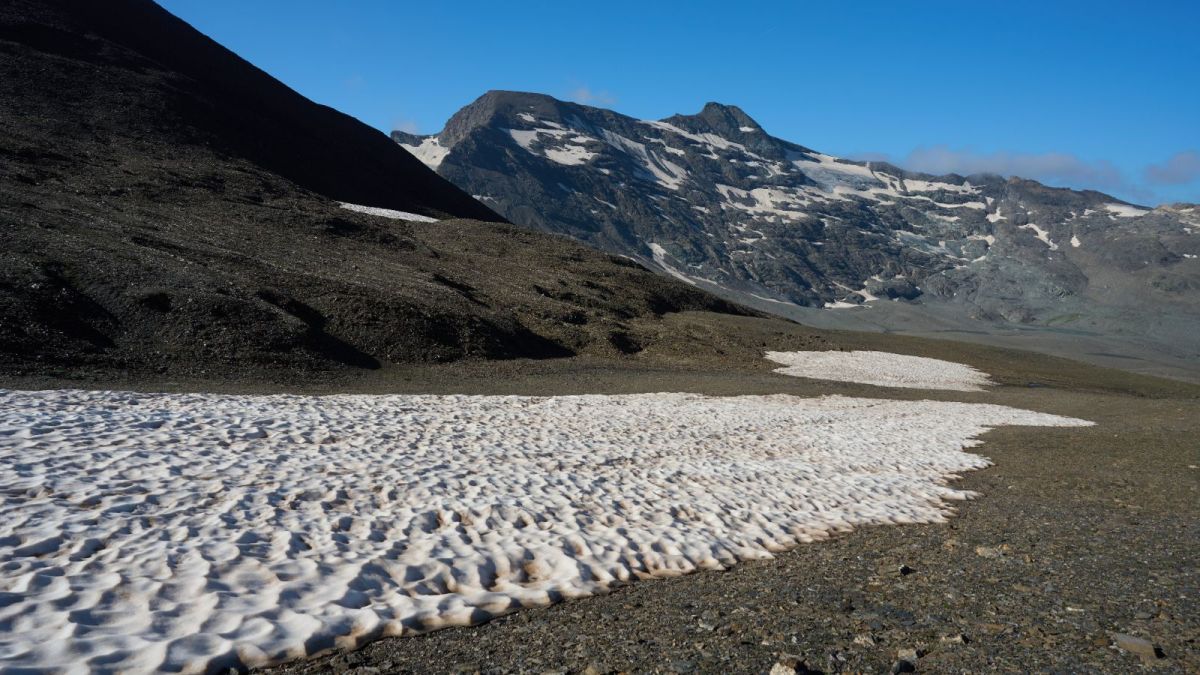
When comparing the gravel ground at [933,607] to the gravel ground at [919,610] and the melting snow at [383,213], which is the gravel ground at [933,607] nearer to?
the gravel ground at [919,610]

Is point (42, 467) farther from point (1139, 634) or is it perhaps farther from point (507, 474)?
point (1139, 634)

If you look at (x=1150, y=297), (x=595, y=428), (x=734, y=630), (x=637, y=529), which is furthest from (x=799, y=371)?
(x=1150, y=297)

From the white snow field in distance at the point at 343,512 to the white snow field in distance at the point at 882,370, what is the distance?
2352 centimetres

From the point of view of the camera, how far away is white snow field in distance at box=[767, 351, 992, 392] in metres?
40.2

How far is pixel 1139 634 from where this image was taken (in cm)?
639

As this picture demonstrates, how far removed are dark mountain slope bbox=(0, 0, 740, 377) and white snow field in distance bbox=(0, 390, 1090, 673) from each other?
420 inches

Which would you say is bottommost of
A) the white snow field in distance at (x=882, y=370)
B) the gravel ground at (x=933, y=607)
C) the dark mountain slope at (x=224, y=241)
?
the white snow field in distance at (x=882, y=370)

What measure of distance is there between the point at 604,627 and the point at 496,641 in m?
1.04

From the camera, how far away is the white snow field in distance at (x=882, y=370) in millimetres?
40188

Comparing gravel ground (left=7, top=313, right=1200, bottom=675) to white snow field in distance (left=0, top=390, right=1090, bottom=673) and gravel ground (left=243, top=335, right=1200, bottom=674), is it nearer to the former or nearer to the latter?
gravel ground (left=243, top=335, right=1200, bottom=674)

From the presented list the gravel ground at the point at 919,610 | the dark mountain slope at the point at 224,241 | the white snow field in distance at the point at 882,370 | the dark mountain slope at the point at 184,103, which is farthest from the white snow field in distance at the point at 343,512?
the dark mountain slope at the point at 184,103

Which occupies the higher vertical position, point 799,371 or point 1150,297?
point 1150,297

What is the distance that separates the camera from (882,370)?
145 feet

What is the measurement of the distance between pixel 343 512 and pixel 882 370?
41436mm
